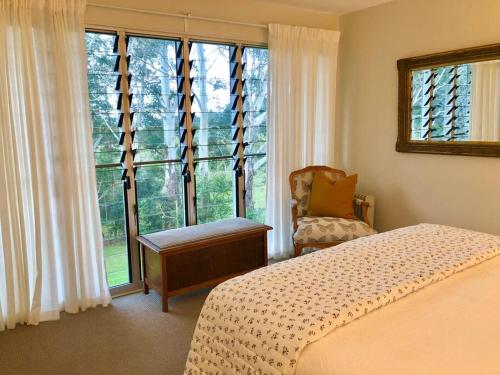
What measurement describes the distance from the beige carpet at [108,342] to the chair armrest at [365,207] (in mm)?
1696

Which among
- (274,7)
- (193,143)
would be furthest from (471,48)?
(193,143)

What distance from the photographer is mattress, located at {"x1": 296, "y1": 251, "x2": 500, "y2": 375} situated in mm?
1281

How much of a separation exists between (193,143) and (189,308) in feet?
4.42

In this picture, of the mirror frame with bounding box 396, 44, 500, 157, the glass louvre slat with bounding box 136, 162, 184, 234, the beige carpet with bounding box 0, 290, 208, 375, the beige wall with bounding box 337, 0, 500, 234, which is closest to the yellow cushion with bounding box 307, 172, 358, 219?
the beige wall with bounding box 337, 0, 500, 234

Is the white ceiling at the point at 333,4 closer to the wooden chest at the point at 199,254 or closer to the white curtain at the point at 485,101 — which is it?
the white curtain at the point at 485,101

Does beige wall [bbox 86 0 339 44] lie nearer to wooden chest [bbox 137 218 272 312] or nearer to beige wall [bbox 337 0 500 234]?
beige wall [bbox 337 0 500 234]

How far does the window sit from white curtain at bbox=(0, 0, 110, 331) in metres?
0.24

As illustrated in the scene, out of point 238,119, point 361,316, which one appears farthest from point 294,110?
point 361,316

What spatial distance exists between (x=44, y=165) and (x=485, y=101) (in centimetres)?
323

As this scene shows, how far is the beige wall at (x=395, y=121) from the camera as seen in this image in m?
3.41

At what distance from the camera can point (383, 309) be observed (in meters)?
1.65

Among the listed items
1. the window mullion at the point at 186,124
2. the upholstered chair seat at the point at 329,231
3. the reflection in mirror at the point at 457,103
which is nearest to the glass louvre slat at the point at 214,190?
the window mullion at the point at 186,124

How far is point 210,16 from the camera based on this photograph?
3.59m

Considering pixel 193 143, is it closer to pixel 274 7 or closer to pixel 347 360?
pixel 274 7
